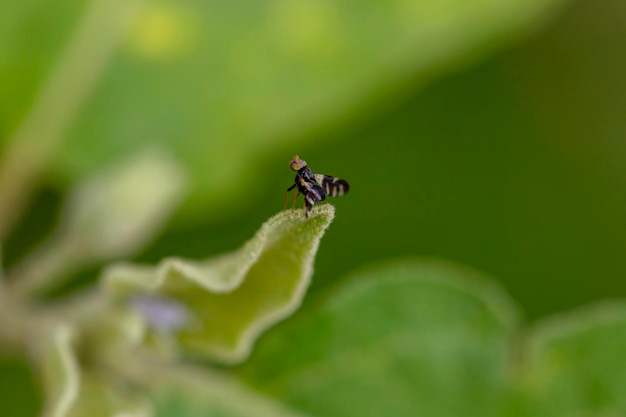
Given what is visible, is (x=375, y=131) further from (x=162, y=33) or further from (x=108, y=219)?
(x=108, y=219)

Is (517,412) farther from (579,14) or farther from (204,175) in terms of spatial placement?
(579,14)

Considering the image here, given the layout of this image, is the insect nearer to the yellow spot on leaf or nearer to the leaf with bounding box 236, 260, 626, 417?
the leaf with bounding box 236, 260, 626, 417

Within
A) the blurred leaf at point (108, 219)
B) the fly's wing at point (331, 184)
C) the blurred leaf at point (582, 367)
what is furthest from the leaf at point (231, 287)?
the blurred leaf at point (582, 367)

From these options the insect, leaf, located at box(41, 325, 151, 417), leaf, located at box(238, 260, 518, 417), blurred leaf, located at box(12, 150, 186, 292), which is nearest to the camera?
the insect

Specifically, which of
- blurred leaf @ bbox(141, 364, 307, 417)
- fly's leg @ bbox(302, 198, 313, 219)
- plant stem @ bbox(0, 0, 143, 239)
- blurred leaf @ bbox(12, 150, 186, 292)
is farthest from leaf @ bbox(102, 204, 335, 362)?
plant stem @ bbox(0, 0, 143, 239)

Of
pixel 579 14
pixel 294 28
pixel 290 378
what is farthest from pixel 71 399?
pixel 579 14

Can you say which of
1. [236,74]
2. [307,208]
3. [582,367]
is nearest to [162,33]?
[236,74]
